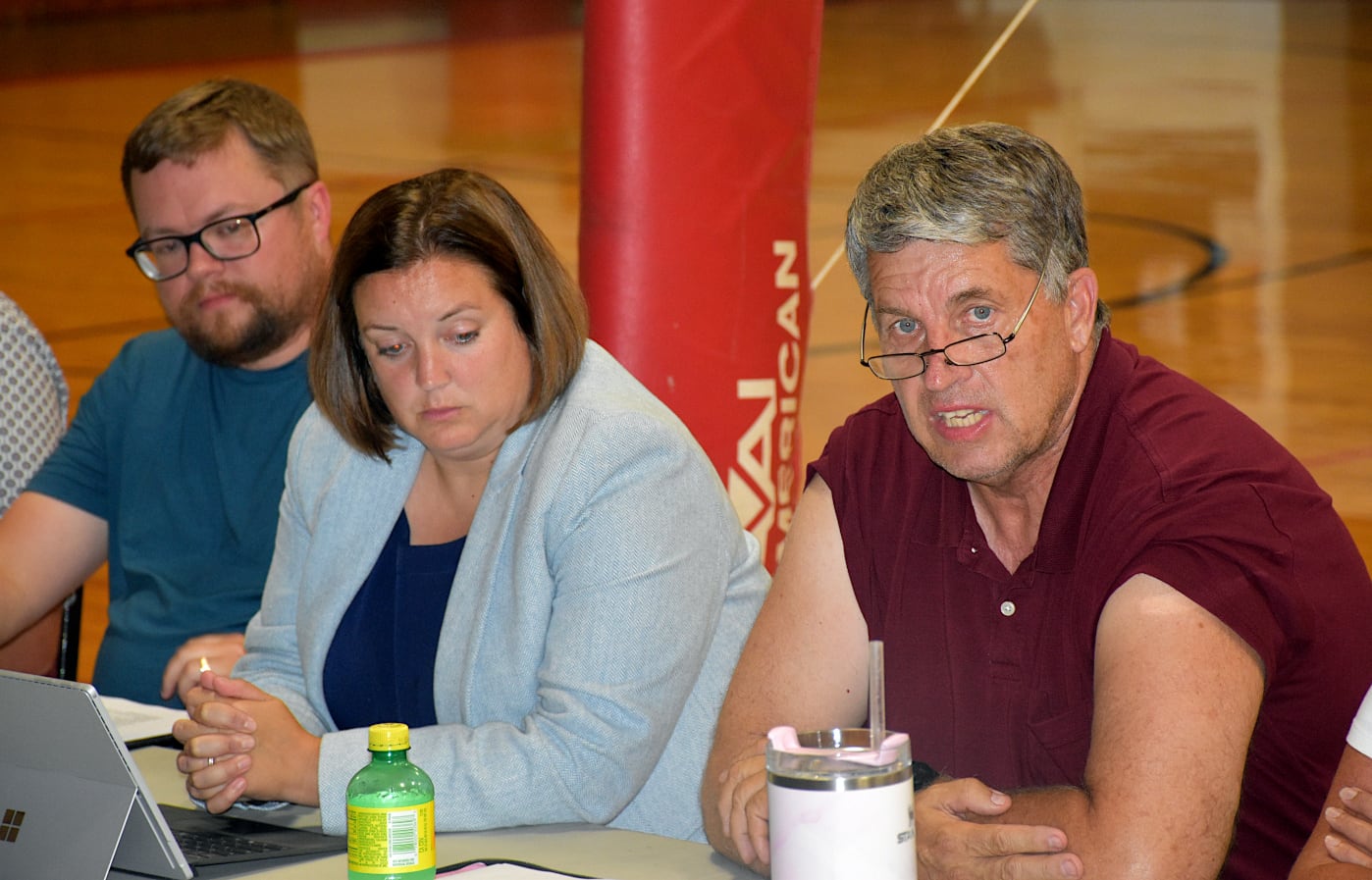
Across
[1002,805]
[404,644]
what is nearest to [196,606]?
[404,644]

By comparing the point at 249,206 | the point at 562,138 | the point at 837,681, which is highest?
the point at 562,138

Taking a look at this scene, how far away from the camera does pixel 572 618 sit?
2072mm

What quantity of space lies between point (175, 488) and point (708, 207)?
0.97 meters

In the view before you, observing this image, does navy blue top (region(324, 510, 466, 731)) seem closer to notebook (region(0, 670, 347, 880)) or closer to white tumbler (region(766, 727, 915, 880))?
notebook (region(0, 670, 347, 880))

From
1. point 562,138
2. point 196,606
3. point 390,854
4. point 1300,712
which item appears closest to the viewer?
point 390,854

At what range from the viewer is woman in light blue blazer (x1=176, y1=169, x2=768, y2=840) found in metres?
2.01

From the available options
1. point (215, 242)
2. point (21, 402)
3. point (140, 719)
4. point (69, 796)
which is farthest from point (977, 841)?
point (21, 402)

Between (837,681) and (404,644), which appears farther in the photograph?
(404,644)

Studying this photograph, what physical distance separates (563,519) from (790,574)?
28cm

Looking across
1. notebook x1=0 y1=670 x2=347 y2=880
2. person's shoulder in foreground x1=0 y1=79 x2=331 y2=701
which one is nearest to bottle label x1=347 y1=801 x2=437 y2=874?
notebook x1=0 y1=670 x2=347 y2=880

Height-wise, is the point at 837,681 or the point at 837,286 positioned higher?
the point at 837,286

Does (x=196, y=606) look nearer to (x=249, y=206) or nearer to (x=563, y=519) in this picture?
(x=249, y=206)

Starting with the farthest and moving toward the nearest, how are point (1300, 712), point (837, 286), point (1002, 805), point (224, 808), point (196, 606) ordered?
point (837, 286) → point (196, 606) → point (224, 808) → point (1300, 712) → point (1002, 805)

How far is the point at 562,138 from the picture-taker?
11242 millimetres
